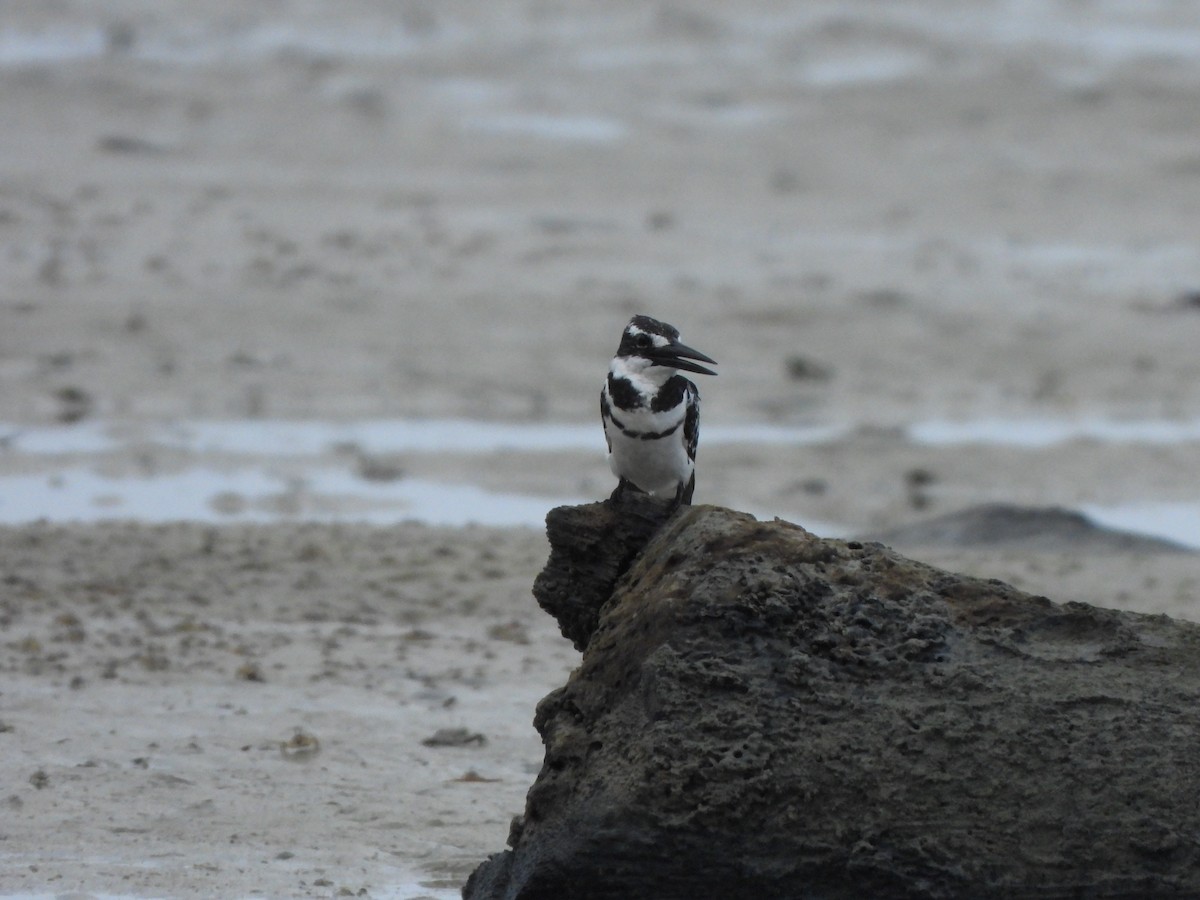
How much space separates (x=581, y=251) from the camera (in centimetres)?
1418

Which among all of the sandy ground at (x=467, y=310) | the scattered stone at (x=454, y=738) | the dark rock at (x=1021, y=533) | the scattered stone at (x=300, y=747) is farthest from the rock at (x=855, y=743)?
the dark rock at (x=1021, y=533)

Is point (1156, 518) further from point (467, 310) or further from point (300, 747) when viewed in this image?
point (300, 747)

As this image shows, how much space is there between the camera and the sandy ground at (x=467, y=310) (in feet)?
19.8

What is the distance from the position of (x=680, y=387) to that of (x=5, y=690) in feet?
8.37

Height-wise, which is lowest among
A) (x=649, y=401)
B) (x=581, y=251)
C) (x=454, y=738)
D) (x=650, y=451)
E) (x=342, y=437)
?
(x=454, y=738)

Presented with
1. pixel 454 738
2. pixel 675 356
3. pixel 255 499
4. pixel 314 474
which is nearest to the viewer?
pixel 675 356

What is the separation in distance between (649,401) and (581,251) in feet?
29.4

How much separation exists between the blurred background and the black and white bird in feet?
13.7

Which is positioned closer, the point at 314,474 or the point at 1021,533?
the point at 1021,533

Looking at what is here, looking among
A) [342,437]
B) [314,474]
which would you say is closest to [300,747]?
[314,474]

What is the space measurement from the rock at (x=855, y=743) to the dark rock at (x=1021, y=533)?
15.0 ft

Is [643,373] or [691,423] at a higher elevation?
[643,373]

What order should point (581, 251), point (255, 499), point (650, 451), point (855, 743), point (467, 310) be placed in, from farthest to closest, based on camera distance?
point (581, 251), point (467, 310), point (255, 499), point (650, 451), point (855, 743)

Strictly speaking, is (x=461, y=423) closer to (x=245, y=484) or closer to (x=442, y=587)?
(x=245, y=484)
